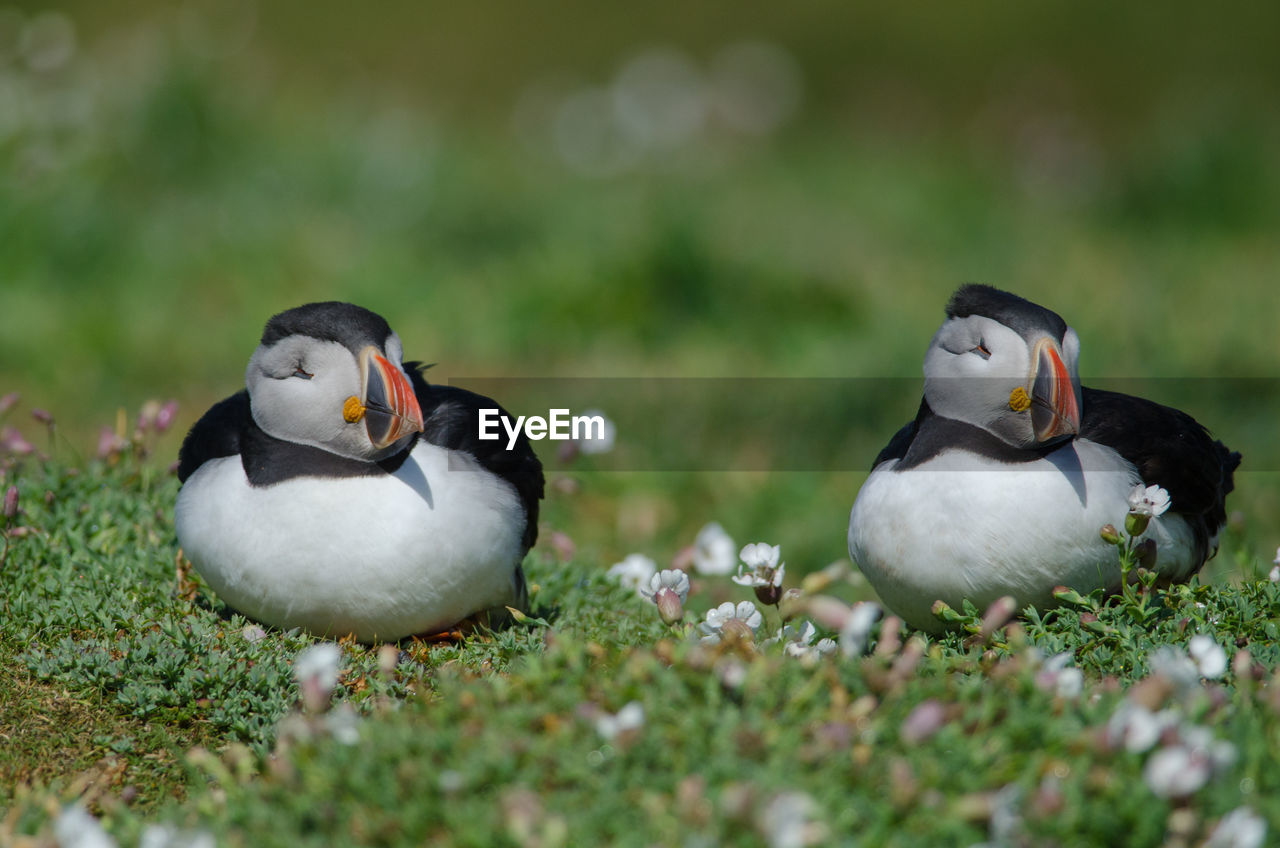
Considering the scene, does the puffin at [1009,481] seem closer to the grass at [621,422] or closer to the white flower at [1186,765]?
the grass at [621,422]

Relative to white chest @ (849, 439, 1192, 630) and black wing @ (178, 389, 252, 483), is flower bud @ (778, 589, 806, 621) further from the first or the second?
black wing @ (178, 389, 252, 483)

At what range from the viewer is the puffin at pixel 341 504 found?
338 cm

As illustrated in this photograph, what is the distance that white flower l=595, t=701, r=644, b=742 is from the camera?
8.16 feet

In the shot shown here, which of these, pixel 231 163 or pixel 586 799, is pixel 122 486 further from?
pixel 231 163

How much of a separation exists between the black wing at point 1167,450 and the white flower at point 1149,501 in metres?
0.30

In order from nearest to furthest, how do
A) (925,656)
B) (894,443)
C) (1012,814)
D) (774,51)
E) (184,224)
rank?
(1012,814), (925,656), (894,443), (184,224), (774,51)

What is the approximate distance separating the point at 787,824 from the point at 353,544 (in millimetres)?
1593

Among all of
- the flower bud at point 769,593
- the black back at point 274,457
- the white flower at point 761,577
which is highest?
the black back at point 274,457

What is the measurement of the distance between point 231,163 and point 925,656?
262 inches

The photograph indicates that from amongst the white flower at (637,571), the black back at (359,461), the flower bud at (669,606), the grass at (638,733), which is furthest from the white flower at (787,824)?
the white flower at (637,571)

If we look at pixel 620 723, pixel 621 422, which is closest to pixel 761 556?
pixel 620 723

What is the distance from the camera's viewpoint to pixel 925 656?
324 cm


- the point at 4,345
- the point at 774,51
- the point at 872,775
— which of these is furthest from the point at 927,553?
the point at 774,51

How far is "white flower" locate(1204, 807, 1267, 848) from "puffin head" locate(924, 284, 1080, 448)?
122 centimetres
